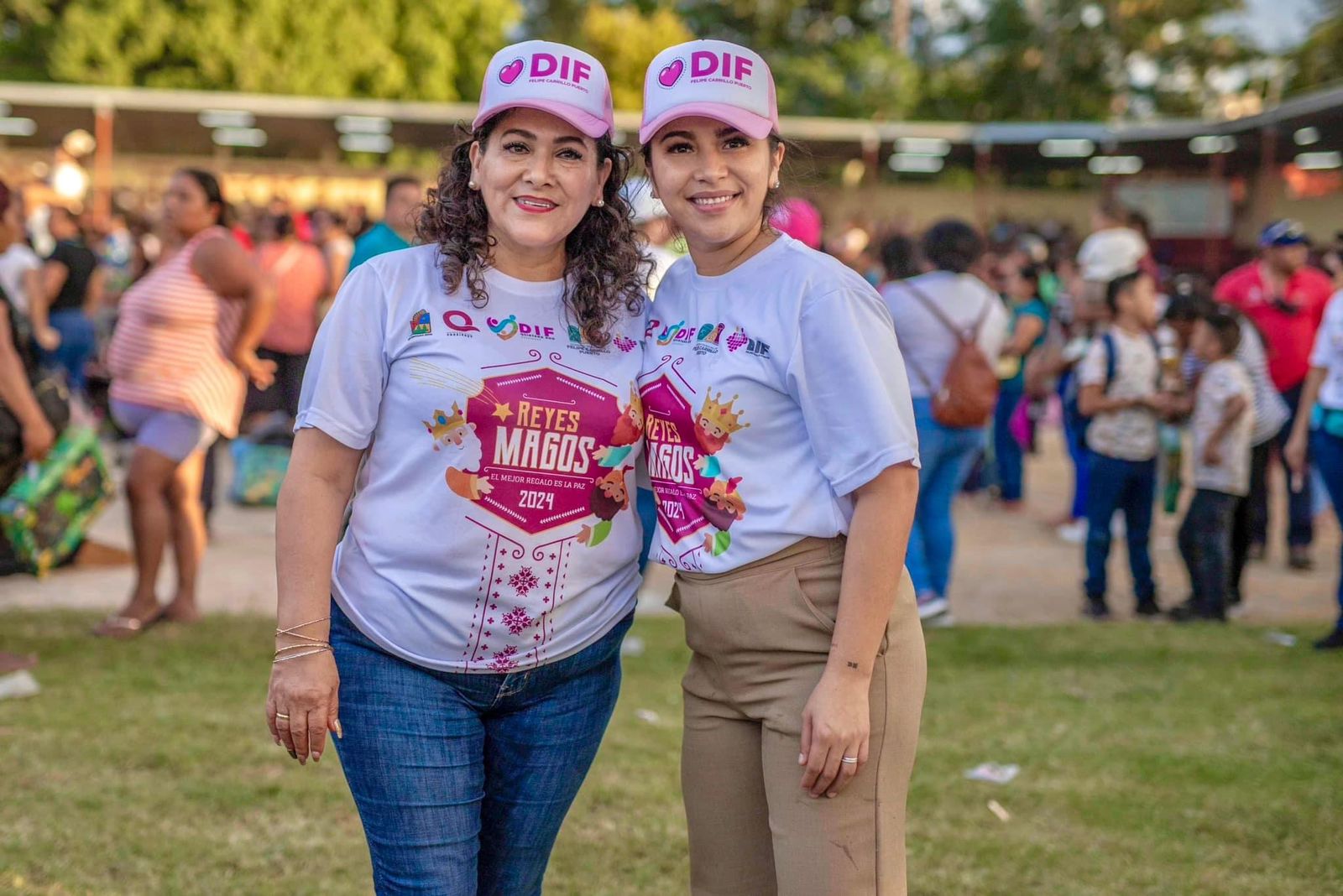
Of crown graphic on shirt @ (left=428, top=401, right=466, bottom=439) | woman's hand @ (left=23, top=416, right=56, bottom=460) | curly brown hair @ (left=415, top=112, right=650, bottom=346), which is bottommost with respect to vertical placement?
woman's hand @ (left=23, top=416, right=56, bottom=460)

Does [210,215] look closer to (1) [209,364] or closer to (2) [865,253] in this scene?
(1) [209,364]

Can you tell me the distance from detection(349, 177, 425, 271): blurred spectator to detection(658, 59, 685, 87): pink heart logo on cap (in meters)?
0.54

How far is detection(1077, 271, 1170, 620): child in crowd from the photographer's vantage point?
7035mm

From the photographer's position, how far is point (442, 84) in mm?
34656

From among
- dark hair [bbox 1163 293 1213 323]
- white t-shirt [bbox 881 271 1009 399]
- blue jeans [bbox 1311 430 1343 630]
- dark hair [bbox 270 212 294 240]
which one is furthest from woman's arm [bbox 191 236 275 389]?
blue jeans [bbox 1311 430 1343 630]

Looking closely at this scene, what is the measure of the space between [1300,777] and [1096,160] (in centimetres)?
2205

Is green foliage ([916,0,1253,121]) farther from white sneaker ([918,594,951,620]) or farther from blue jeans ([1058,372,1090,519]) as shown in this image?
white sneaker ([918,594,951,620])

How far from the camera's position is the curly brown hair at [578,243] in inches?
92.8

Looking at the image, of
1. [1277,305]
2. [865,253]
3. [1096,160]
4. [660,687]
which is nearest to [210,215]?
[660,687]

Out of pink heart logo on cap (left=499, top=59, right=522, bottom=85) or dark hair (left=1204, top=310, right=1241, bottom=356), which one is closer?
pink heart logo on cap (left=499, top=59, right=522, bottom=85)

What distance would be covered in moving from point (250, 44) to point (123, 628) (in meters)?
29.6

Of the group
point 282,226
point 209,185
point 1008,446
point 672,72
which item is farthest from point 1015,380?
point 672,72

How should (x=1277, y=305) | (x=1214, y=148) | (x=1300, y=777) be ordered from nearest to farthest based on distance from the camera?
(x=1300, y=777) < (x=1277, y=305) < (x=1214, y=148)

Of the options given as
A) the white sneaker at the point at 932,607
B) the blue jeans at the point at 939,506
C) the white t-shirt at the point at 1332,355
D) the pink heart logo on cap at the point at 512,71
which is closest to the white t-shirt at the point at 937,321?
the blue jeans at the point at 939,506
